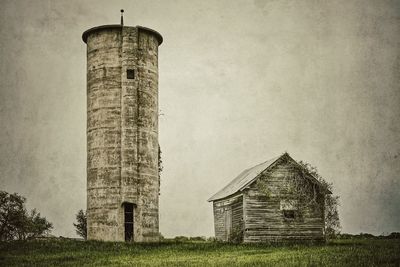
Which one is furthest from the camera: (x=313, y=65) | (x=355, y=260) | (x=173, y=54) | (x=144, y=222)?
(x=144, y=222)

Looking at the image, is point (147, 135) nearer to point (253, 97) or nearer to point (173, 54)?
point (173, 54)

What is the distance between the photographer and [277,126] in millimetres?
25500

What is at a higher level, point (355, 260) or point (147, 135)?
point (147, 135)

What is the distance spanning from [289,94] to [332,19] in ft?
13.5

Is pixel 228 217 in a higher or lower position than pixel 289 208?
lower

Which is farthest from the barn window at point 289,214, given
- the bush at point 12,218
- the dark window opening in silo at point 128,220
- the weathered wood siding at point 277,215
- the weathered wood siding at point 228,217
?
the bush at point 12,218

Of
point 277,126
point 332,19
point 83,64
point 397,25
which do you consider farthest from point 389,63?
point 83,64

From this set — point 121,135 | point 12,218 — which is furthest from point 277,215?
point 12,218

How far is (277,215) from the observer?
29219 mm

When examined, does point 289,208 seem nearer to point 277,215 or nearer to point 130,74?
point 277,215

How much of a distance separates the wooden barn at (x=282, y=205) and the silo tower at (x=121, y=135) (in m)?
5.27

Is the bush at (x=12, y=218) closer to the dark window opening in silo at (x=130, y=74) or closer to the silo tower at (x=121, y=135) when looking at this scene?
the silo tower at (x=121, y=135)

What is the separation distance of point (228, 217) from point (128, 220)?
6.17 meters

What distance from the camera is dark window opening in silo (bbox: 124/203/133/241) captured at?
2982 cm
